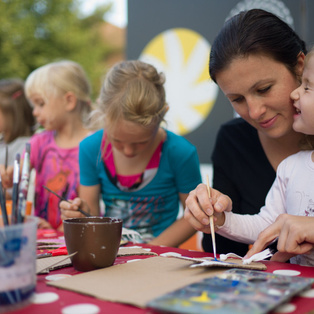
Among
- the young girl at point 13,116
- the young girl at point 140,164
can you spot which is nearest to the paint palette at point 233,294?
the young girl at point 140,164

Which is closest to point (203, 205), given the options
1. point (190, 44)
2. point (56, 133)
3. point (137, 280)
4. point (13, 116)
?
point (137, 280)

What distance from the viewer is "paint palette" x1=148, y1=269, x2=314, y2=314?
486 mm

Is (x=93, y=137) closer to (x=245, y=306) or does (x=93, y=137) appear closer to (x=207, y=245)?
(x=207, y=245)

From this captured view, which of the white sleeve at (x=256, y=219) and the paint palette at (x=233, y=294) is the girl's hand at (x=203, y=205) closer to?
the white sleeve at (x=256, y=219)

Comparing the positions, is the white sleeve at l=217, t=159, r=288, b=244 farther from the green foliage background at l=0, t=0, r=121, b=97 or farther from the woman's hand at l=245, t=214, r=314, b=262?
the green foliage background at l=0, t=0, r=121, b=97

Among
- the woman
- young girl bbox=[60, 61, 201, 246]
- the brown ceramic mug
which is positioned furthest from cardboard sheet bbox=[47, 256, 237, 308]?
young girl bbox=[60, 61, 201, 246]

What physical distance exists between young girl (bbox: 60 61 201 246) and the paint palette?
0.86 m

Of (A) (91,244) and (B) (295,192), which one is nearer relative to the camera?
(A) (91,244)

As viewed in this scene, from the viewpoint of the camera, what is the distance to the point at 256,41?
111 centimetres

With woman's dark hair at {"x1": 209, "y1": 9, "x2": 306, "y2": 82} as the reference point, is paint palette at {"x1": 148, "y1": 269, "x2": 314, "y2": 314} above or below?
below

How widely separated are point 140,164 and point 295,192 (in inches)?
28.6

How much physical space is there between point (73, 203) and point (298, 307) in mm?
782

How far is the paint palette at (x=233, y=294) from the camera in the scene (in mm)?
486

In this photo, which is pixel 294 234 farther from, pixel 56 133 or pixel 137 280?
pixel 56 133
